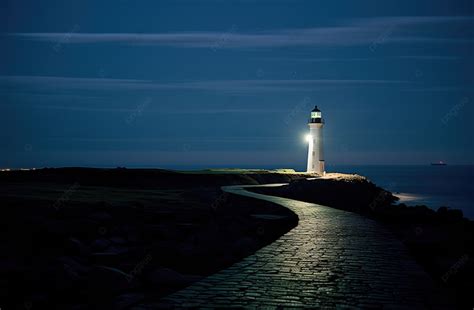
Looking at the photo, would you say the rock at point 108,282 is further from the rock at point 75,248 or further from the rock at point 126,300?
the rock at point 75,248

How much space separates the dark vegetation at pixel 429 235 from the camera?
9.56 meters

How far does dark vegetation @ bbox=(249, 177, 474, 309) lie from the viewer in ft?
31.4

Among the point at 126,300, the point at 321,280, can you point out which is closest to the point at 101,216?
the point at 126,300

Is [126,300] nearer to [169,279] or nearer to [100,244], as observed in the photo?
[169,279]

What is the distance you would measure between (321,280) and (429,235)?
673 cm

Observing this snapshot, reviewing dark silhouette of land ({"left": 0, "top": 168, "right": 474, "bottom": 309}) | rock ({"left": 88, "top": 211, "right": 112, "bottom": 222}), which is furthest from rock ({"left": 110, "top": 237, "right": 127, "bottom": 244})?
rock ({"left": 88, "top": 211, "right": 112, "bottom": 222})

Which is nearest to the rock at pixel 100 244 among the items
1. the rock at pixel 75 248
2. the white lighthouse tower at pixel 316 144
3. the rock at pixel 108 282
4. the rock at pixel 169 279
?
the rock at pixel 75 248

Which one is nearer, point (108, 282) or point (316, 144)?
point (108, 282)

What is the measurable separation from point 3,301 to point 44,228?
273 inches

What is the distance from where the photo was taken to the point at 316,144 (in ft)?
175

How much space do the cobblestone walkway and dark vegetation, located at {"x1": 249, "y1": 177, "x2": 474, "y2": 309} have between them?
71 cm

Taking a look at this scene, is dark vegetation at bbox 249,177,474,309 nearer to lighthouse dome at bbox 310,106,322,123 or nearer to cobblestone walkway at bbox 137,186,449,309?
cobblestone walkway at bbox 137,186,449,309

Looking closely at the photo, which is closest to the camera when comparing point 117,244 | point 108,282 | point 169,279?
point 108,282

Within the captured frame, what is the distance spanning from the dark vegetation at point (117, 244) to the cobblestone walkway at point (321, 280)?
1.17 meters
